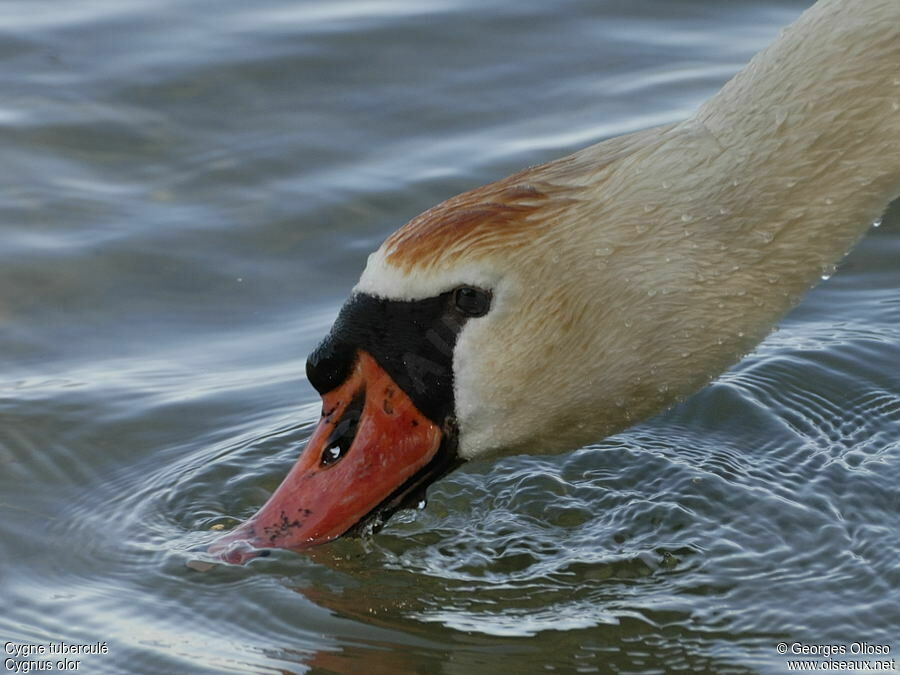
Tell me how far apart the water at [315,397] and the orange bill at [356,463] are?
0.31 meters

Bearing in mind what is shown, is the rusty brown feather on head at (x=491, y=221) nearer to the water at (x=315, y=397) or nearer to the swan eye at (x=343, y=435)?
the swan eye at (x=343, y=435)

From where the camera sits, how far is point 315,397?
7742 mm

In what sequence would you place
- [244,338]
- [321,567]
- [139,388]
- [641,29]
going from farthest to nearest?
[641,29], [244,338], [139,388], [321,567]

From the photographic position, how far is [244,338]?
845cm

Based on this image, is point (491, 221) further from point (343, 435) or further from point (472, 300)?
point (343, 435)

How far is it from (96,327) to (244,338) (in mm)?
771

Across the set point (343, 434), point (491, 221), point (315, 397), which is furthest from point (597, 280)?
point (315, 397)

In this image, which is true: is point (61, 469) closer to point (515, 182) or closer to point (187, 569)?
point (187, 569)

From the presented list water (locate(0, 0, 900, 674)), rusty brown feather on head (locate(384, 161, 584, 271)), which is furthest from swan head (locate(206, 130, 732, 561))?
water (locate(0, 0, 900, 674))

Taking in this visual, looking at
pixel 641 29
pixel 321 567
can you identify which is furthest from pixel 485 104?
pixel 321 567

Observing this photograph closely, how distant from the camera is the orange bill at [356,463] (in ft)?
18.5

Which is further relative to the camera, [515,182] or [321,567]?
[321,567]

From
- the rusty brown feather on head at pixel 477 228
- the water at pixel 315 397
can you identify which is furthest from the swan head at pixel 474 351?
the water at pixel 315 397

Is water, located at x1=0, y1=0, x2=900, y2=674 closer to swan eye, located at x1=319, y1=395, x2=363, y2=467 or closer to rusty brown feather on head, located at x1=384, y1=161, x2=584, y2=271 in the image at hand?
swan eye, located at x1=319, y1=395, x2=363, y2=467
